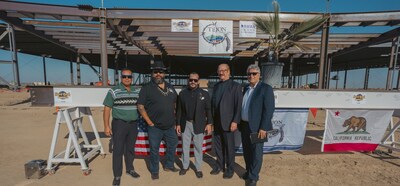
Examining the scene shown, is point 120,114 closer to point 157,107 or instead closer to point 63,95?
point 157,107

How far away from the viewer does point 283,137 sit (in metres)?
4.25

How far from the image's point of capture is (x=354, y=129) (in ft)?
13.7

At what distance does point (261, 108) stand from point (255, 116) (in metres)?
0.15

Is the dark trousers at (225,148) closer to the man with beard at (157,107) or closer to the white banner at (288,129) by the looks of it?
the man with beard at (157,107)

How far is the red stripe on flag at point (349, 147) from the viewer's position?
420 centimetres

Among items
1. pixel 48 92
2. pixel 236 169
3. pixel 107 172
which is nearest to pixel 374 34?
pixel 236 169

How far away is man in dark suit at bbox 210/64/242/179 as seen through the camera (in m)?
3.03

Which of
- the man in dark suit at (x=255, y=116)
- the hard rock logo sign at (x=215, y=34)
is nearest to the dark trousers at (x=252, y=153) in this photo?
the man in dark suit at (x=255, y=116)

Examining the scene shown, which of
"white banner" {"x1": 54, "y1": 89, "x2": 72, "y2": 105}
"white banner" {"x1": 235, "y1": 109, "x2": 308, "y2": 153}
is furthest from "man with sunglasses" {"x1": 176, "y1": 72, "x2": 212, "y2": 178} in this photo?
"white banner" {"x1": 54, "y1": 89, "x2": 72, "y2": 105}

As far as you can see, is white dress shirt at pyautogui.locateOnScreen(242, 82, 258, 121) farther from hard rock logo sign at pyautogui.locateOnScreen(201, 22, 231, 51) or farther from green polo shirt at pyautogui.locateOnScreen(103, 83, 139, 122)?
hard rock logo sign at pyautogui.locateOnScreen(201, 22, 231, 51)

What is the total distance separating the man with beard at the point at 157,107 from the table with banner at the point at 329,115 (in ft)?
2.32

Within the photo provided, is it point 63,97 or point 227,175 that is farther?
point 63,97

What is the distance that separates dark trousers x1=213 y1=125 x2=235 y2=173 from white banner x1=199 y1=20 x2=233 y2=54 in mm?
3372

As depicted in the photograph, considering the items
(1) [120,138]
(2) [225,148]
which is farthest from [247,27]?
(1) [120,138]
